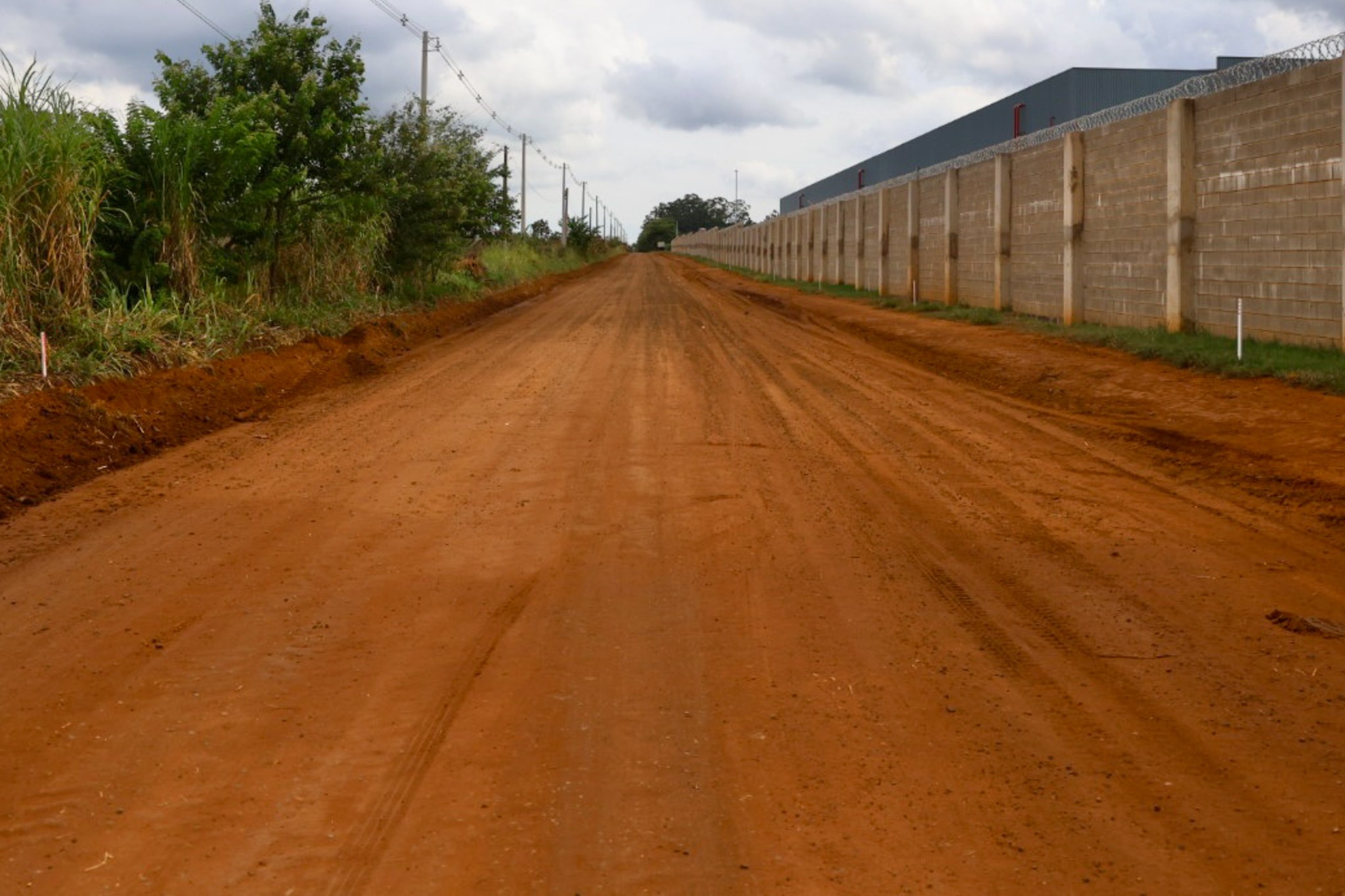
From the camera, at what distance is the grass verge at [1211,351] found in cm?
1235

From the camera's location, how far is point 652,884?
141 inches

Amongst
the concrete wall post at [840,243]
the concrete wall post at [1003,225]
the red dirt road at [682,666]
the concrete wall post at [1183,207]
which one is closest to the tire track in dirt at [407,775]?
the red dirt road at [682,666]

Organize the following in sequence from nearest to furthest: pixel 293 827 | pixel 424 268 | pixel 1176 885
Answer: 1. pixel 1176 885
2. pixel 293 827
3. pixel 424 268

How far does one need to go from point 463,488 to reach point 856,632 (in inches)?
149

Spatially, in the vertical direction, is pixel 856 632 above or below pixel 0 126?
below

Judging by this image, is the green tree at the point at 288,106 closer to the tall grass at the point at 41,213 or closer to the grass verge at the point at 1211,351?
the tall grass at the point at 41,213

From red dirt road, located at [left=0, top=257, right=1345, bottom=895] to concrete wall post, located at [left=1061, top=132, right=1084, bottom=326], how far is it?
10089 mm

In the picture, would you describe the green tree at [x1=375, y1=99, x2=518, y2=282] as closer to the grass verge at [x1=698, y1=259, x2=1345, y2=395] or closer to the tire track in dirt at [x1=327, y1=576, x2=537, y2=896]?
the grass verge at [x1=698, y1=259, x2=1345, y2=395]

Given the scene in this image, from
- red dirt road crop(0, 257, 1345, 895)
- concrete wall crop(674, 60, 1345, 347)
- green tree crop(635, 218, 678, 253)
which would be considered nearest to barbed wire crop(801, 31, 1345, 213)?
concrete wall crop(674, 60, 1345, 347)

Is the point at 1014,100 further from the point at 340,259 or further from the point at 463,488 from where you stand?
the point at 463,488

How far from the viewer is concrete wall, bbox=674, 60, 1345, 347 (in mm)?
13789

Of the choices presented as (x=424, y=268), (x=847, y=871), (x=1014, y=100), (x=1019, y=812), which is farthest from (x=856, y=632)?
(x=1014, y=100)

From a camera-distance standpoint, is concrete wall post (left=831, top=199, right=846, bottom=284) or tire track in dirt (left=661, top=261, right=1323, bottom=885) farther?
concrete wall post (left=831, top=199, right=846, bottom=284)

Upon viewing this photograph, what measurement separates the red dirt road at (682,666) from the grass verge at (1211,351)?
1.68 metres
